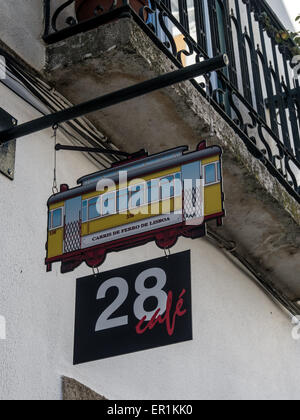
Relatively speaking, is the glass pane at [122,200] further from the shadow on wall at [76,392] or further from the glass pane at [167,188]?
the shadow on wall at [76,392]

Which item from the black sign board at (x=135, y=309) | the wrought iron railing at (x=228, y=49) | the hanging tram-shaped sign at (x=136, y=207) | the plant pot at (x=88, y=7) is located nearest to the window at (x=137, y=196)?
the hanging tram-shaped sign at (x=136, y=207)

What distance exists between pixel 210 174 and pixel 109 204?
47 cm

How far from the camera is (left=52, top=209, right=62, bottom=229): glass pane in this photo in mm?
3895

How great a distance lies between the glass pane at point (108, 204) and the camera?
12.5 ft

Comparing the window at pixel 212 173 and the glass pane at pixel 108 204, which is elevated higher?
the window at pixel 212 173

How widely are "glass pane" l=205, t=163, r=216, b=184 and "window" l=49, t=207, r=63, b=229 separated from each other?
27.3 inches

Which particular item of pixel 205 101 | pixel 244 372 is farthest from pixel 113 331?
pixel 244 372

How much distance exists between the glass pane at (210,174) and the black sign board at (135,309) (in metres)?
0.33

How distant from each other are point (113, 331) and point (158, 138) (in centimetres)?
154

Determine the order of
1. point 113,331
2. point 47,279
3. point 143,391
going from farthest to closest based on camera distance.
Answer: point 143,391, point 47,279, point 113,331

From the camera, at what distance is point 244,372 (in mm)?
5695

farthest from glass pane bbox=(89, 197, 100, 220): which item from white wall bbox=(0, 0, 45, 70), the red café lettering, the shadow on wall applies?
white wall bbox=(0, 0, 45, 70)

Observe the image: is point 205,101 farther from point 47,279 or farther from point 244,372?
point 244,372

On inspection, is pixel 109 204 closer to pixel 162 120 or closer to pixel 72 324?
pixel 72 324
